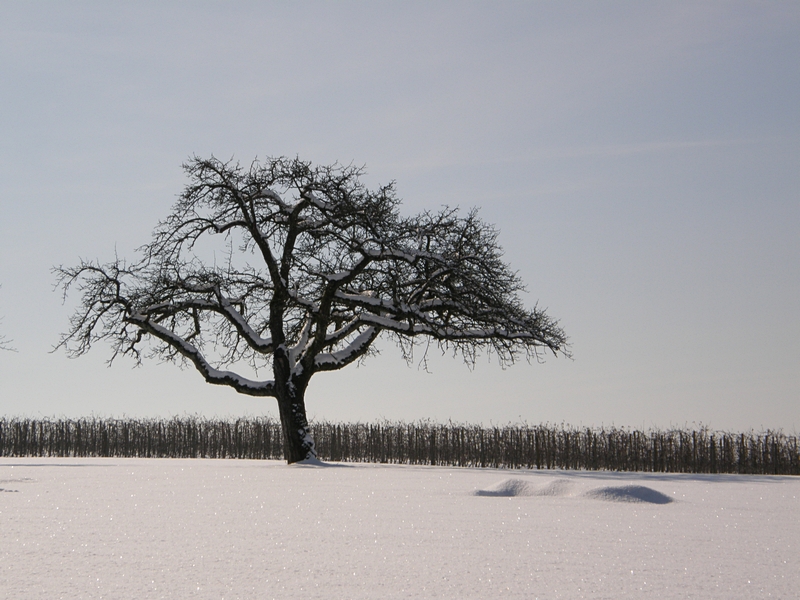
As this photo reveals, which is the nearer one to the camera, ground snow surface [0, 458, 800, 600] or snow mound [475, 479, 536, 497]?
ground snow surface [0, 458, 800, 600]

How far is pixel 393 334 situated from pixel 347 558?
59.4 ft

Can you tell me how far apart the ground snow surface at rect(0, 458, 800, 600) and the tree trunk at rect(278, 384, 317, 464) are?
8.73 meters

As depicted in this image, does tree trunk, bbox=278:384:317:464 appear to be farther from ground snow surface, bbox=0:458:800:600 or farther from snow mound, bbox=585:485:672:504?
snow mound, bbox=585:485:672:504

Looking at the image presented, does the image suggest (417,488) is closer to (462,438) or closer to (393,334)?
(393,334)

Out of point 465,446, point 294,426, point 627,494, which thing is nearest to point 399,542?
point 627,494

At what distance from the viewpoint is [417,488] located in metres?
14.9

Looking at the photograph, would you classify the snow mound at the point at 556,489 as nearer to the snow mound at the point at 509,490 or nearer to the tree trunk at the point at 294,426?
the snow mound at the point at 509,490

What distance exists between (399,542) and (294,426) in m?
15.9

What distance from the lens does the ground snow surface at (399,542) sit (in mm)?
6246

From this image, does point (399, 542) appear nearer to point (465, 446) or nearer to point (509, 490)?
point (509, 490)

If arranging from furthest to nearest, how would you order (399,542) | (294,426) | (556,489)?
1. (294,426)
2. (556,489)
3. (399,542)

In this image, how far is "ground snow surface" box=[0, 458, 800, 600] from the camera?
6246 millimetres

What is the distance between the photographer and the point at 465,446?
95.4 ft

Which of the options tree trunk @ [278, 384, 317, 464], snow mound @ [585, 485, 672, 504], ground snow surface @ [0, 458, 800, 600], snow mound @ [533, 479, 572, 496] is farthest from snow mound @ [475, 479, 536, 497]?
tree trunk @ [278, 384, 317, 464]
